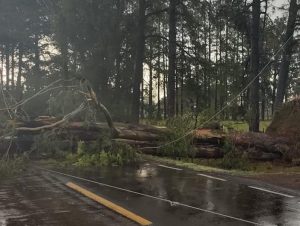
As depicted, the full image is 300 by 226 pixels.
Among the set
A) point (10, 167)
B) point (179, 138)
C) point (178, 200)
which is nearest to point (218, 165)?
point (179, 138)

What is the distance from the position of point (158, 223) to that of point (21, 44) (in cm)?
3608

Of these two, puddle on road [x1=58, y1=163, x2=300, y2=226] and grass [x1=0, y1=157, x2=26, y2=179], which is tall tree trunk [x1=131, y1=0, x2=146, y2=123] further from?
puddle on road [x1=58, y1=163, x2=300, y2=226]

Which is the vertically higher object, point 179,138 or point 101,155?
point 179,138

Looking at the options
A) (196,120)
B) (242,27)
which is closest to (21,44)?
(242,27)

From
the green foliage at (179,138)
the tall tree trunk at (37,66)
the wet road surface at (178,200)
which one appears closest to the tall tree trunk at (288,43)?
the green foliage at (179,138)

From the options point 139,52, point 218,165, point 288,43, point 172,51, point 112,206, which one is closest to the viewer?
point 112,206

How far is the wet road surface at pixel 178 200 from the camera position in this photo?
21.6 ft

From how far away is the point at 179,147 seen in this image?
15.4 m

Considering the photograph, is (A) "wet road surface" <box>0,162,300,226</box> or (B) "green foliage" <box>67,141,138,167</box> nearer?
(A) "wet road surface" <box>0,162,300,226</box>

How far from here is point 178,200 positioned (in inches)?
314

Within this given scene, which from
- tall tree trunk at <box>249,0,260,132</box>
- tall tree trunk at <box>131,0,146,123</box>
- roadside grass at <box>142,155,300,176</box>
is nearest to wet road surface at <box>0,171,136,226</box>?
roadside grass at <box>142,155,300,176</box>

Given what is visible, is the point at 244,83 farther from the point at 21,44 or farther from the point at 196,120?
the point at 21,44

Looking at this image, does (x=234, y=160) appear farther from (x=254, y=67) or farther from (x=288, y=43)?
(x=288, y=43)

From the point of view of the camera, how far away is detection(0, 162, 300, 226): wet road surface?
259 inches
